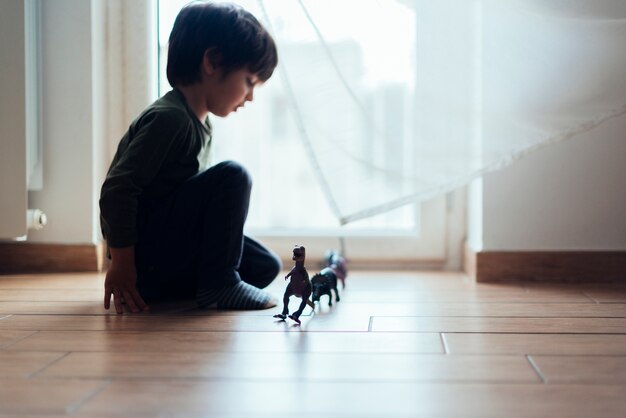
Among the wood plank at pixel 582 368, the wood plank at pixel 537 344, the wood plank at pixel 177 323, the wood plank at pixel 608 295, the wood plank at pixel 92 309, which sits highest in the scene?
the wood plank at pixel 582 368

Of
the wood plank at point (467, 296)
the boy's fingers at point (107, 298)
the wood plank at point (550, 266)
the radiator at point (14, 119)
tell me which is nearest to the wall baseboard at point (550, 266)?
the wood plank at point (550, 266)

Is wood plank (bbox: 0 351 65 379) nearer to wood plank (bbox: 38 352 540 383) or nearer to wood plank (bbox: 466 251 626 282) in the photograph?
wood plank (bbox: 38 352 540 383)

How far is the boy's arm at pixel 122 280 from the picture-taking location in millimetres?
1176

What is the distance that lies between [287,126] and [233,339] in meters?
0.94

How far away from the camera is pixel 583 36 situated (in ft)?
4.33

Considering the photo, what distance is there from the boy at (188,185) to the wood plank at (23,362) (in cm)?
29

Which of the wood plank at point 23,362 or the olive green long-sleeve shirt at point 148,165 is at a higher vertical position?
the olive green long-sleeve shirt at point 148,165

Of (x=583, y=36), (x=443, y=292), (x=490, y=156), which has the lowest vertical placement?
(x=443, y=292)

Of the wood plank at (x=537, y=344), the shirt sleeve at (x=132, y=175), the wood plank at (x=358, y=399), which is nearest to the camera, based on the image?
the wood plank at (x=358, y=399)

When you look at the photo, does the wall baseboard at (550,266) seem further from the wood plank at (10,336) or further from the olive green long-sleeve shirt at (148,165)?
the wood plank at (10,336)

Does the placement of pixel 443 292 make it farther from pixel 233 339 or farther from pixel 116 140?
pixel 116 140

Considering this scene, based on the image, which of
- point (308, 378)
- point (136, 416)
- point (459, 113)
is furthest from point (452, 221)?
point (136, 416)

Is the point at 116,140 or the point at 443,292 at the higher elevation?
the point at 116,140

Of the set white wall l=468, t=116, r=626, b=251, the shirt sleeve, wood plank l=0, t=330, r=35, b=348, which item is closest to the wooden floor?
wood plank l=0, t=330, r=35, b=348
